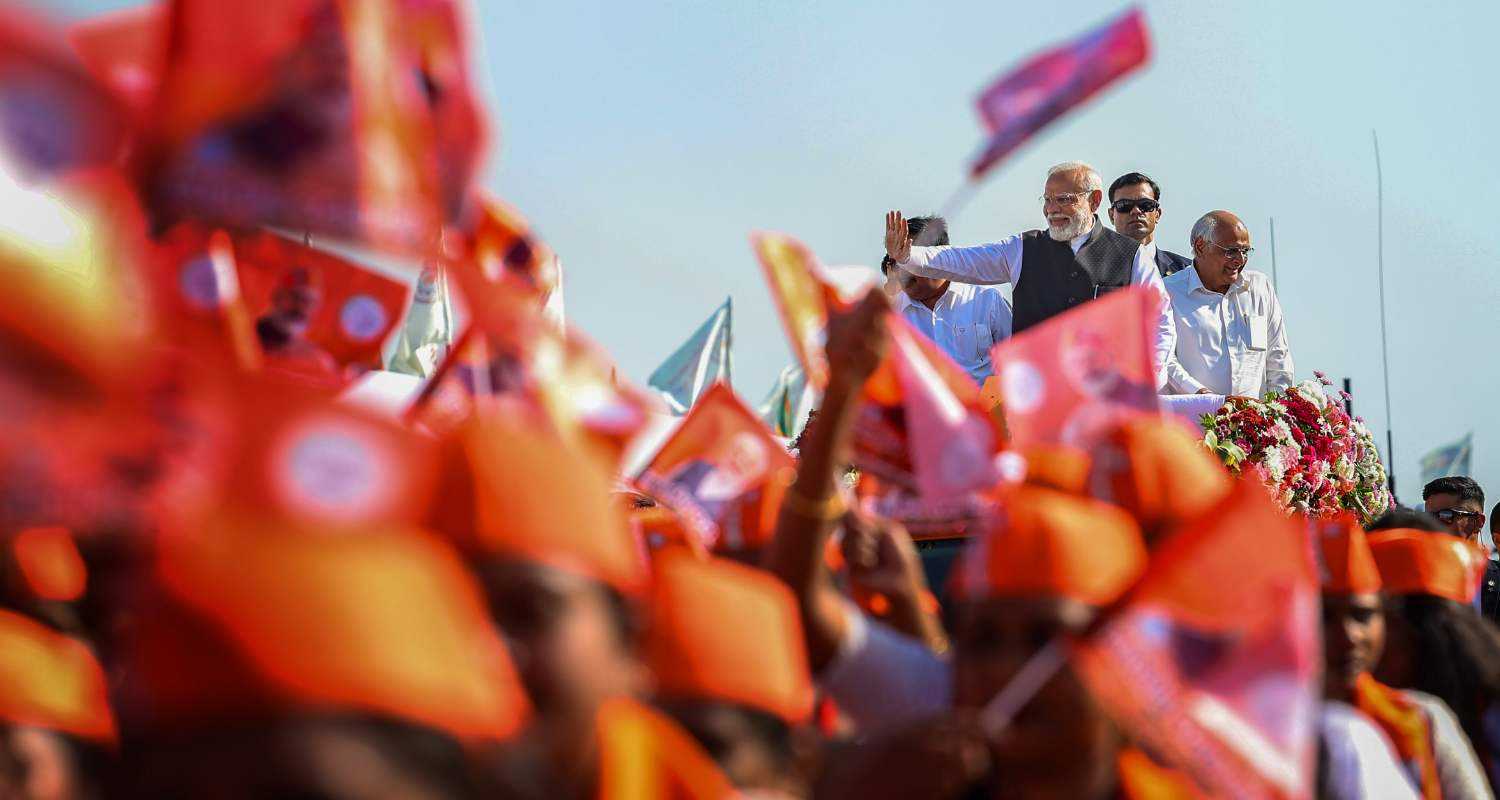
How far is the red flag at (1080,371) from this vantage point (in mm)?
3746

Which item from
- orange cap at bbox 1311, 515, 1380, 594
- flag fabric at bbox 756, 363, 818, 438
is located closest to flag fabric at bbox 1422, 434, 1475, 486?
flag fabric at bbox 756, 363, 818, 438

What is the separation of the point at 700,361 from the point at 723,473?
Result: 38.7ft

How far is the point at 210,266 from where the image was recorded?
3.06m

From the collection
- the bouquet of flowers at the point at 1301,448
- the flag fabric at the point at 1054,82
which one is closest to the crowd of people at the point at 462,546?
the flag fabric at the point at 1054,82

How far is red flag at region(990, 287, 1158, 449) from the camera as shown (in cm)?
375

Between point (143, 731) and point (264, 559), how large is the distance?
8.6 inches

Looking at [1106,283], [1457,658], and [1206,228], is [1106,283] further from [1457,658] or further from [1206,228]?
[1457,658]

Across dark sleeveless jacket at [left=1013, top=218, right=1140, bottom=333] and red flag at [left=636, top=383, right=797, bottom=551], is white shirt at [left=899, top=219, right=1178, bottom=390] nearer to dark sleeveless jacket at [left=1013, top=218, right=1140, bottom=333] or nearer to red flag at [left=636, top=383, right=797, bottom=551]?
dark sleeveless jacket at [left=1013, top=218, right=1140, bottom=333]

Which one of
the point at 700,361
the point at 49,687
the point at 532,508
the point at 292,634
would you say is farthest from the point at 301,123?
the point at 700,361

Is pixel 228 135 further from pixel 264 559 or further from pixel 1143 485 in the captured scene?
pixel 1143 485

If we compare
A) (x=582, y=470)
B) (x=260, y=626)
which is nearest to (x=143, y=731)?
(x=260, y=626)

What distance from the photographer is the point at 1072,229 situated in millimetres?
7383

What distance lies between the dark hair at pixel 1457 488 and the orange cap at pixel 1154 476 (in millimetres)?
5927

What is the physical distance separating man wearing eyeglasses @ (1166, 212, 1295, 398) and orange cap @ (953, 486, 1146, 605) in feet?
16.8
